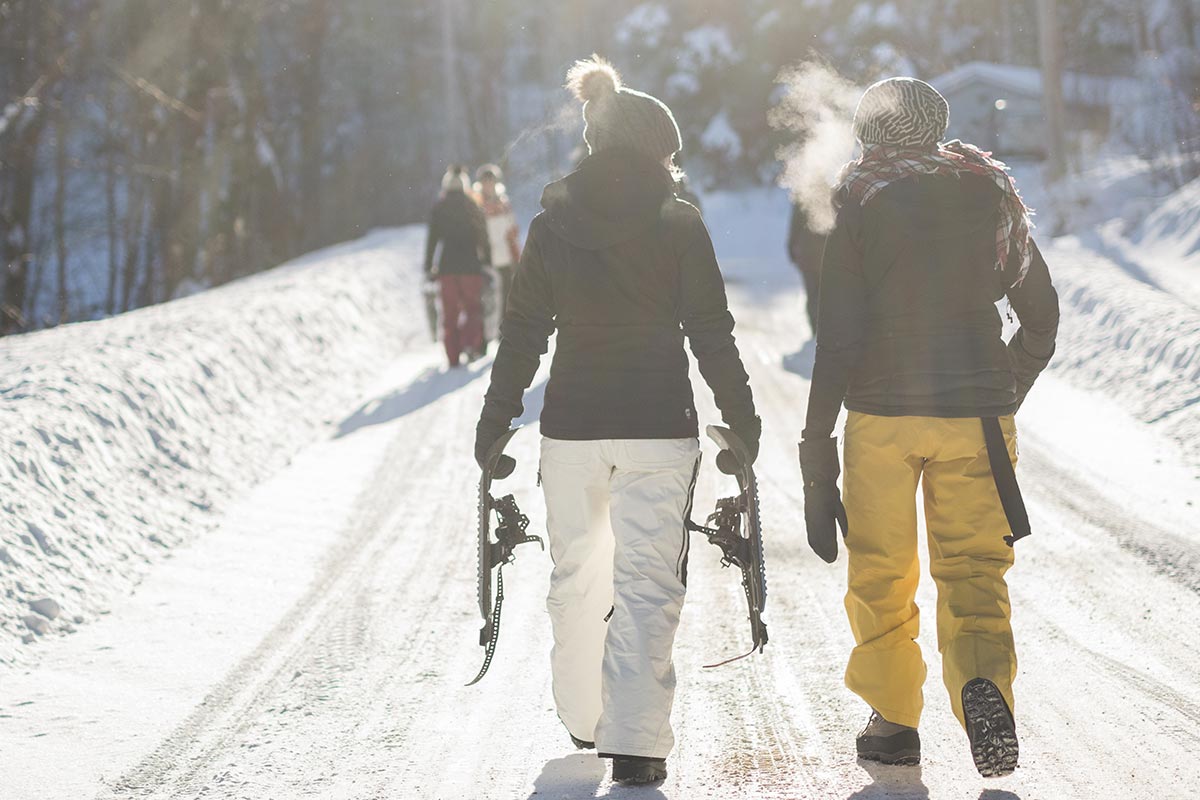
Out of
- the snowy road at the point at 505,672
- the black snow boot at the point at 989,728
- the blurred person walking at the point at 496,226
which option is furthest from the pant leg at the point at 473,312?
the black snow boot at the point at 989,728

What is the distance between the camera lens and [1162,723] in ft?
14.5

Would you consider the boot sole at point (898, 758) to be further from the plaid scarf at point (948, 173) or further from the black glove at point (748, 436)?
the plaid scarf at point (948, 173)

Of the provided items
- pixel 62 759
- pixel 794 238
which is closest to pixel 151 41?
pixel 794 238

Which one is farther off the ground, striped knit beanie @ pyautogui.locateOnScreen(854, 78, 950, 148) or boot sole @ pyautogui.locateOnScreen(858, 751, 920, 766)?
striped knit beanie @ pyautogui.locateOnScreen(854, 78, 950, 148)

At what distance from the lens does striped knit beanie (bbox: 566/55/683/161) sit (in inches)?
162

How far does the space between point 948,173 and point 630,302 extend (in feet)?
3.25

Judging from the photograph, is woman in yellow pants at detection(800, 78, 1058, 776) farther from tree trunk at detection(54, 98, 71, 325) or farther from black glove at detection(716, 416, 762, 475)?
tree trunk at detection(54, 98, 71, 325)

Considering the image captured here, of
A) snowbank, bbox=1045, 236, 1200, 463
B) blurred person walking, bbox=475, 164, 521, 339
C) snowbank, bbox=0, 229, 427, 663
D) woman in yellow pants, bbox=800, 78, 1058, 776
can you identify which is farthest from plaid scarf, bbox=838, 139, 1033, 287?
blurred person walking, bbox=475, 164, 521, 339

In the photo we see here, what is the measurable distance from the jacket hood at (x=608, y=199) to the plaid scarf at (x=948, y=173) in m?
0.56

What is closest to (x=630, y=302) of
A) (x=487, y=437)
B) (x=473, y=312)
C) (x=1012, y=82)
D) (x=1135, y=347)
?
(x=487, y=437)

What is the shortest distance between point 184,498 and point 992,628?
18.4 feet

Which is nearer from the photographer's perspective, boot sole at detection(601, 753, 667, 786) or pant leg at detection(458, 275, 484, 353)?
boot sole at detection(601, 753, 667, 786)

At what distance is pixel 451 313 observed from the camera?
13.6 m

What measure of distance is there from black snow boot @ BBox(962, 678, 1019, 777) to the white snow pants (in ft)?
2.79
